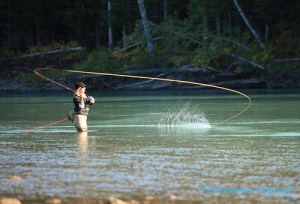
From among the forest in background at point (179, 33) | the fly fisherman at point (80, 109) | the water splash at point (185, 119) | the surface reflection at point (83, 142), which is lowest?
the water splash at point (185, 119)

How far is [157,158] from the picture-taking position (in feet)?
41.0

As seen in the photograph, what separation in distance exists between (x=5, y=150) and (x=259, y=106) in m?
13.6

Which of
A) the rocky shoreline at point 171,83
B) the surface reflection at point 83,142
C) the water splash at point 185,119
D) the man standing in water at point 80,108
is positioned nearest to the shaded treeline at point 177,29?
the rocky shoreline at point 171,83

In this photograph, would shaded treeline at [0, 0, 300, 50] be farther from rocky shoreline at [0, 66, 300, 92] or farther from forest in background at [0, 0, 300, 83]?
rocky shoreline at [0, 66, 300, 92]

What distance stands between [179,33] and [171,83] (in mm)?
2805

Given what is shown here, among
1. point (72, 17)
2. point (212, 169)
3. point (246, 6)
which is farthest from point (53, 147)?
point (72, 17)

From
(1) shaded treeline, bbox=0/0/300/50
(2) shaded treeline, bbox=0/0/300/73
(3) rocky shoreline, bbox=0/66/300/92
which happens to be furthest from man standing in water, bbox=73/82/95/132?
(1) shaded treeline, bbox=0/0/300/50

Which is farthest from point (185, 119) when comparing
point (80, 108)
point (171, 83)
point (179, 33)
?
point (171, 83)

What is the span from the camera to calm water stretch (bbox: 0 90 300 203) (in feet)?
31.3

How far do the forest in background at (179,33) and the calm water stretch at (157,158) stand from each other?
22.0 meters

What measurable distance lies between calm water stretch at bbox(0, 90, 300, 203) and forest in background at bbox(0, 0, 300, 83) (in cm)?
2197

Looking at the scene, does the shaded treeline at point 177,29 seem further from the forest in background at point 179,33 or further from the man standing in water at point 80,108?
the man standing in water at point 80,108

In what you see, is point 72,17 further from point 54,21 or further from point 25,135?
point 25,135

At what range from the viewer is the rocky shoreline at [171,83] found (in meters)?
43.7
